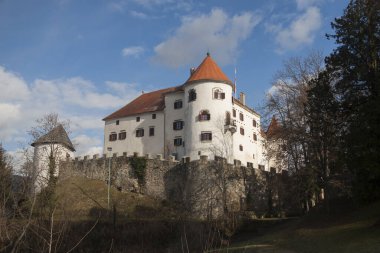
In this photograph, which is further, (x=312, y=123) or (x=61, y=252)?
(x=312, y=123)

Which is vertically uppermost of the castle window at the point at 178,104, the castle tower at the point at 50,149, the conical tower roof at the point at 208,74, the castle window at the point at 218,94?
the conical tower roof at the point at 208,74

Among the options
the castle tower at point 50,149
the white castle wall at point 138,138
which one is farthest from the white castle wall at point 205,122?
the castle tower at point 50,149

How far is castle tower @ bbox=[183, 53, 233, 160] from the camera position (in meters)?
46.9

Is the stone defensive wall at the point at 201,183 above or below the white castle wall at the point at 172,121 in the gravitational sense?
below

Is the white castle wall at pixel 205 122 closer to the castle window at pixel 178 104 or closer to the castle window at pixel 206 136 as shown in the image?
the castle window at pixel 206 136

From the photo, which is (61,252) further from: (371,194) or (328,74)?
(328,74)

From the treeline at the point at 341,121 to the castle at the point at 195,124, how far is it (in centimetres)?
788

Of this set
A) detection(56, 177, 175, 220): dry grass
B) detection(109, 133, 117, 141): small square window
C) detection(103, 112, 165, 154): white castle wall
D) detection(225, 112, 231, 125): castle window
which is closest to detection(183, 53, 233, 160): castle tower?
detection(225, 112, 231, 125): castle window

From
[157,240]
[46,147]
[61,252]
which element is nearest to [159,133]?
[46,147]

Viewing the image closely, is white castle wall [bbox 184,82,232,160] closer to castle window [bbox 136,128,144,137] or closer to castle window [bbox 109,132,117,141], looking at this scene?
castle window [bbox 136,128,144,137]

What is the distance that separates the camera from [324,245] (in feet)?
76.0

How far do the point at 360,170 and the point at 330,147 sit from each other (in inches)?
302

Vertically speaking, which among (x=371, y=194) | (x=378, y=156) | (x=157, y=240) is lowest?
(x=157, y=240)

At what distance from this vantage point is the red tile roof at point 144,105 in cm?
5416
